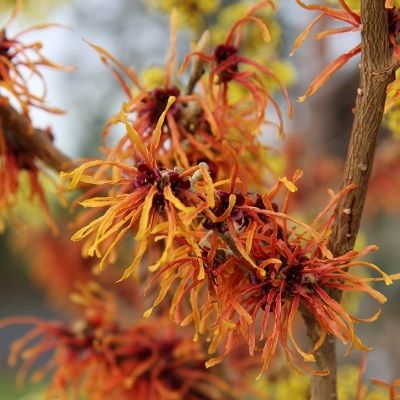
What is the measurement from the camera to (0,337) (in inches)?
181

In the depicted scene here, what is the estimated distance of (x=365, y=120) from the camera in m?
0.38

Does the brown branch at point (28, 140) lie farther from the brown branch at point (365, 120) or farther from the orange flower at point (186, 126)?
the brown branch at point (365, 120)

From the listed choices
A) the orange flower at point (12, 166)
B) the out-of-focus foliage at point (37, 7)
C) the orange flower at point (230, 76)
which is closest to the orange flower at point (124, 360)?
the orange flower at point (12, 166)

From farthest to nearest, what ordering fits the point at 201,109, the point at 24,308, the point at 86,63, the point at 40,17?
the point at 24,308
the point at 86,63
the point at 40,17
the point at 201,109

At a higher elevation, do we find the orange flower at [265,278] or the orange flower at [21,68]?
the orange flower at [21,68]

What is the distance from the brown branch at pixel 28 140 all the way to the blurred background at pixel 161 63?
0.12ft

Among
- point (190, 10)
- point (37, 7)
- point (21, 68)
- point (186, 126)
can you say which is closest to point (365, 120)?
point (186, 126)

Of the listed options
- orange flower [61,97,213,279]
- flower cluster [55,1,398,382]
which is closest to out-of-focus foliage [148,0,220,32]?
flower cluster [55,1,398,382]

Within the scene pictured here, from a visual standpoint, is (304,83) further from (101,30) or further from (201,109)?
(101,30)

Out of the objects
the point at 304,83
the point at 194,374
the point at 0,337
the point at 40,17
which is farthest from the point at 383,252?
the point at 0,337

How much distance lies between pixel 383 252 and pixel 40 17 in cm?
161

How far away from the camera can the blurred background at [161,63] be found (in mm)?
1134

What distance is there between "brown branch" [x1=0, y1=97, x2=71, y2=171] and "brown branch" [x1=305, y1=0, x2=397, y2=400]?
0.26m

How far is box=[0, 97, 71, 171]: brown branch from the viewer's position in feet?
1.88
